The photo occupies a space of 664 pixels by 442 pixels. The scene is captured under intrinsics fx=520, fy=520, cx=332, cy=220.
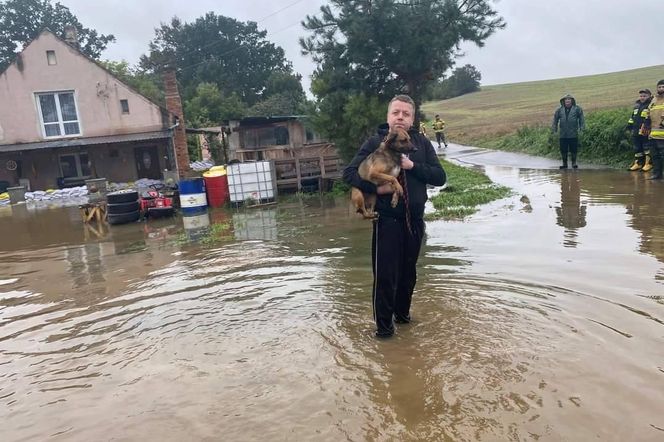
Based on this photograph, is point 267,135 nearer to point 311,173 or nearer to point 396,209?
point 311,173

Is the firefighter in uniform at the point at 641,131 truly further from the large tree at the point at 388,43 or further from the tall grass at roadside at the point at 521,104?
the tall grass at roadside at the point at 521,104

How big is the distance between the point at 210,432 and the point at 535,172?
13631mm

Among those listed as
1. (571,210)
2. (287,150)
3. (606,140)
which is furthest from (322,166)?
(571,210)

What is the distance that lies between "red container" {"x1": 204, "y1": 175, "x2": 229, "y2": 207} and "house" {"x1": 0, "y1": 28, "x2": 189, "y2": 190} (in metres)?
9.00

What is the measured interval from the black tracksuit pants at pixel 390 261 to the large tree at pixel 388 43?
9621 millimetres

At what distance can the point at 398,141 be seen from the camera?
165 inches

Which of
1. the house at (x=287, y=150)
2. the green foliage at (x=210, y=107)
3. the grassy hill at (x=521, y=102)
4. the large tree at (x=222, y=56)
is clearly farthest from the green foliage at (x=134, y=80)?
the grassy hill at (x=521, y=102)

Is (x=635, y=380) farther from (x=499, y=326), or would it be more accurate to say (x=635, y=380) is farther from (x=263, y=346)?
(x=263, y=346)

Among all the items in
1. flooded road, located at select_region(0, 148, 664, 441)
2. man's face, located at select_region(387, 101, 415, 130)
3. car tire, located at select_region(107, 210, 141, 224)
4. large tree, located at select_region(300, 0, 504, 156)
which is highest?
large tree, located at select_region(300, 0, 504, 156)

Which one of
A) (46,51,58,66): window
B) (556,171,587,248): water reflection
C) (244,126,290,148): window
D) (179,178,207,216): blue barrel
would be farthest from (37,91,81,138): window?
(556,171,587,248): water reflection

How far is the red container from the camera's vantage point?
16.6 metres

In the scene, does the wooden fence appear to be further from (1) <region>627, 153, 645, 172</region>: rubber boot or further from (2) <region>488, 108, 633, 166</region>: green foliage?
(1) <region>627, 153, 645, 172</region>: rubber boot

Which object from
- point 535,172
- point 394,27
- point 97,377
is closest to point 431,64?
point 394,27

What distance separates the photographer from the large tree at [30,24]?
2281 inches
